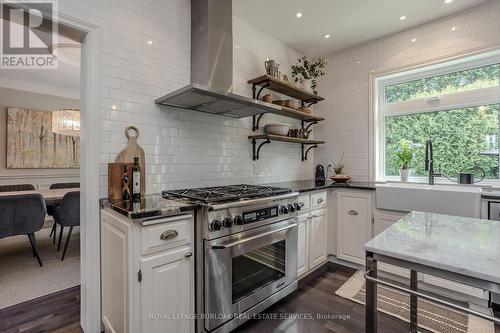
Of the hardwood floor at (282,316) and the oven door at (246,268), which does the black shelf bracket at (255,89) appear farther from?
the hardwood floor at (282,316)

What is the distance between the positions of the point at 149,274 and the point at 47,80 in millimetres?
4791

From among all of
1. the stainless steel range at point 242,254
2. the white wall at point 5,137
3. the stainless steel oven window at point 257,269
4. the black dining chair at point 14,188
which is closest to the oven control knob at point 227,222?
the stainless steel range at point 242,254

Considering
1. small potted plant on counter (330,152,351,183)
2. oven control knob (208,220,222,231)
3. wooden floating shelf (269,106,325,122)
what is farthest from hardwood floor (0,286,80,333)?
small potted plant on counter (330,152,351,183)

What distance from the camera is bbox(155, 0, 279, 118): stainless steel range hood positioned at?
A: 2078mm

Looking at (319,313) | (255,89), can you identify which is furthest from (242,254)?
(255,89)

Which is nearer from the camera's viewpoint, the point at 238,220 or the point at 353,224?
the point at 238,220

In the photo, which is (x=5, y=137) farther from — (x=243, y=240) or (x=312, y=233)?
(x=312, y=233)

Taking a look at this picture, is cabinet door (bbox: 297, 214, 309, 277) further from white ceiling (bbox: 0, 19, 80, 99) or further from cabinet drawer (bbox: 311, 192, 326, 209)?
white ceiling (bbox: 0, 19, 80, 99)

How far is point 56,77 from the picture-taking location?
4.21m

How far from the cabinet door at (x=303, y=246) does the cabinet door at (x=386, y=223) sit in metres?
0.76

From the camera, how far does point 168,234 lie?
1415 mm

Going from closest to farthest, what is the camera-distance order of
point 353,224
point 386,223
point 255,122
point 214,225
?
point 214,225, point 386,223, point 353,224, point 255,122

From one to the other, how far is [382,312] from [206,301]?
145 centimetres

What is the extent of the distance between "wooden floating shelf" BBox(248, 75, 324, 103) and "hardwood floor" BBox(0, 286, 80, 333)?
8.81ft
